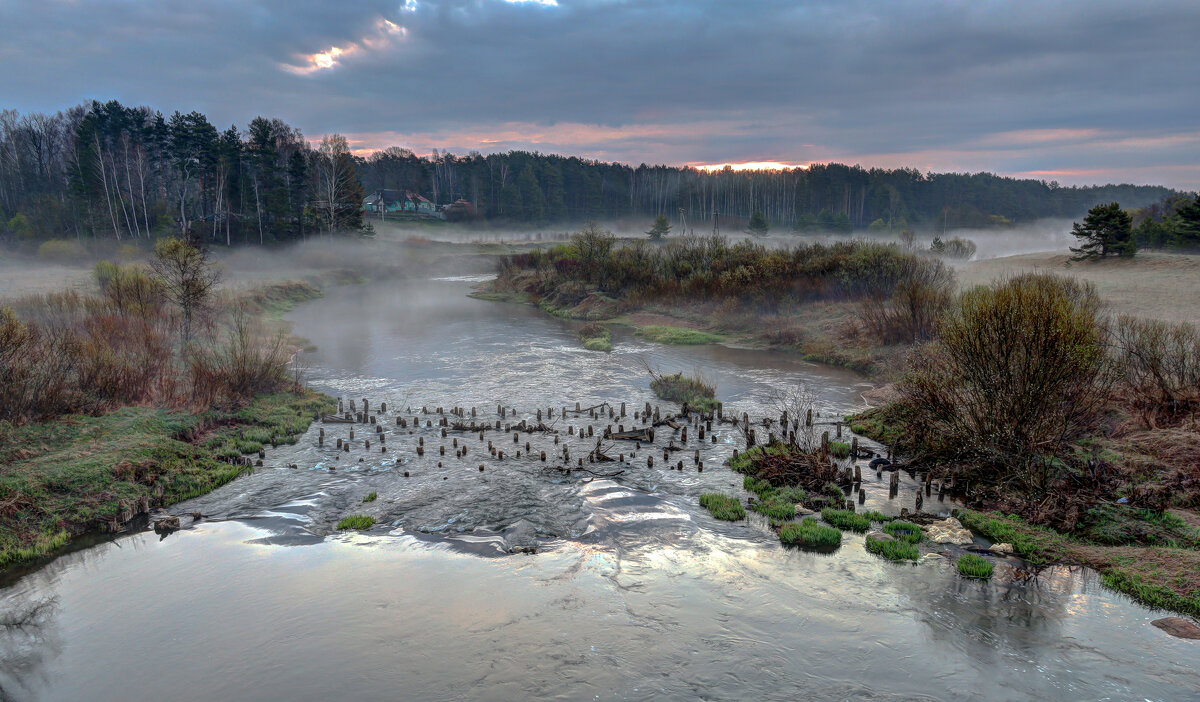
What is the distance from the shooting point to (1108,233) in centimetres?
4597

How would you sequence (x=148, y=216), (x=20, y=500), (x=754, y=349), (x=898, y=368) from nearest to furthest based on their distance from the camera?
(x=20, y=500) < (x=898, y=368) < (x=754, y=349) < (x=148, y=216)

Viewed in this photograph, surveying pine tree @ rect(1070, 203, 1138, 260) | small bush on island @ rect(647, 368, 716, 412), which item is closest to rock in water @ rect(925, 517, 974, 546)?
small bush on island @ rect(647, 368, 716, 412)

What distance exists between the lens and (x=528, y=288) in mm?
56250

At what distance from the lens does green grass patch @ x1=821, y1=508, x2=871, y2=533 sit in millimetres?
12398

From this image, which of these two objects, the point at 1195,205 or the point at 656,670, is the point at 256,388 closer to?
the point at 656,670

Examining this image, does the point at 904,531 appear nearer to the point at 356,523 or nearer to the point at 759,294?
the point at 356,523

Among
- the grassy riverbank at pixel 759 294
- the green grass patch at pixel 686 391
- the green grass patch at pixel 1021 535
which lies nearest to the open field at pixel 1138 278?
the grassy riverbank at pixel 759 294

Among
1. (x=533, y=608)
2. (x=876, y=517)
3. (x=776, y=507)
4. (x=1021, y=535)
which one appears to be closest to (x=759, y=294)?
(x=776, y=507)

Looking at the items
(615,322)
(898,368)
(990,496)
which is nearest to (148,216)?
(615,322)

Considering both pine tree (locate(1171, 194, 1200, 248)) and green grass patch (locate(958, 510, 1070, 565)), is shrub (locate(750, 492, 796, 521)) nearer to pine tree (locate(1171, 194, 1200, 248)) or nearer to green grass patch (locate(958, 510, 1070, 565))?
green grass patch (locate(958, 510, 1070, 565))

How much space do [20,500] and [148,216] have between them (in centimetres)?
6557

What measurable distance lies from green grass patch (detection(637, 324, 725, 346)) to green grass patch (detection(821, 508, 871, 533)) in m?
22.4

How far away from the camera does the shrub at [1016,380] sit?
41.1 feet

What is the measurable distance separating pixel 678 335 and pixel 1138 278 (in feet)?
94.8
